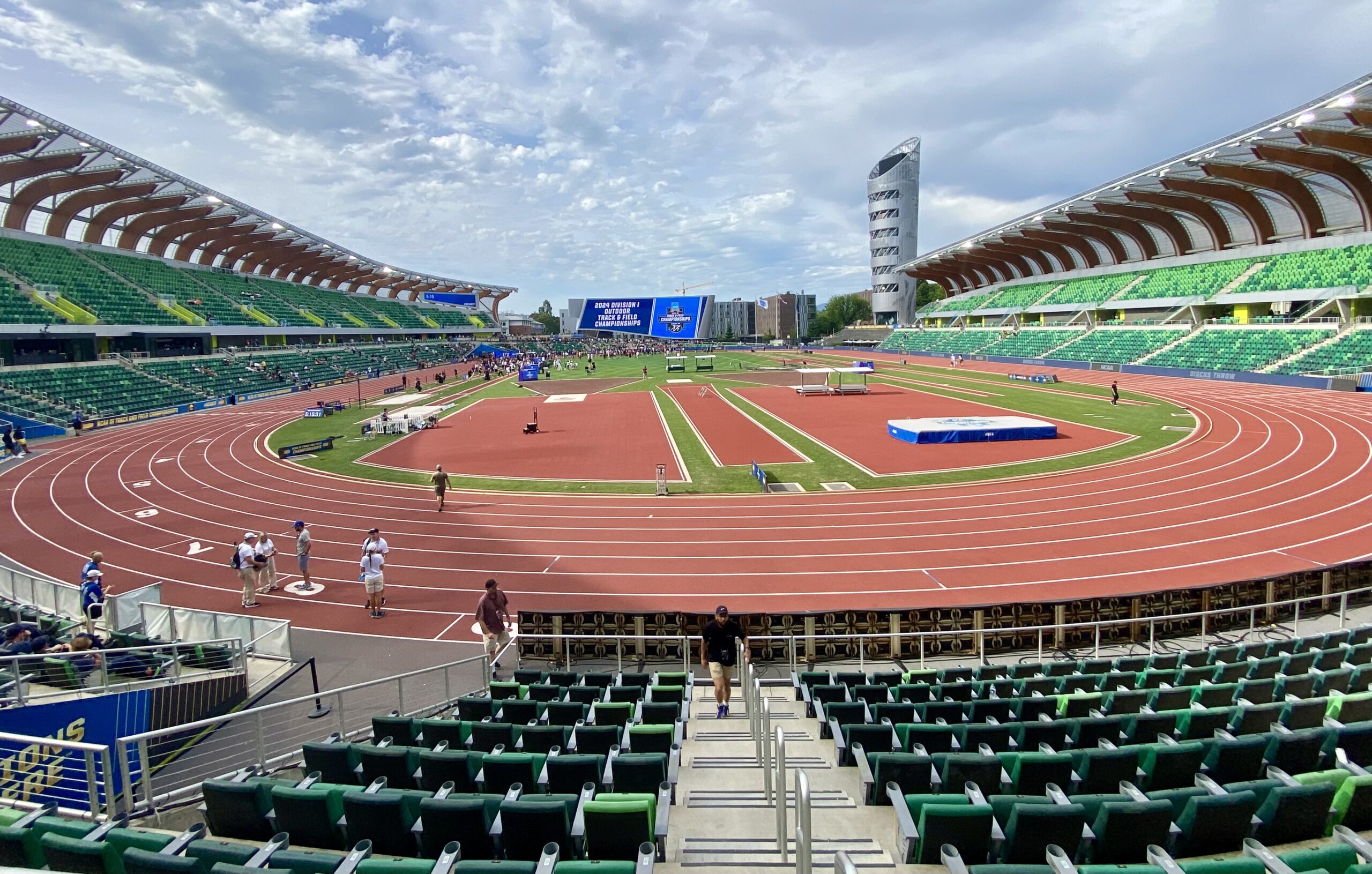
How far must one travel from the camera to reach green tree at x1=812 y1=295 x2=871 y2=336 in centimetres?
16588

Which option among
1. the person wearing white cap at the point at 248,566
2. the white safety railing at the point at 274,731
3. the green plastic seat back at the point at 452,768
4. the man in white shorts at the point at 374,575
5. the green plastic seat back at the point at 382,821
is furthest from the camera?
the person wearing white cap at the point at 248,566

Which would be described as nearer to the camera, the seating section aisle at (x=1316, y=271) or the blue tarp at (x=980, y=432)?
the blue tarp at (x=980, y=432)

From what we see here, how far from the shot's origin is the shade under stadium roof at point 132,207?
4150 cm

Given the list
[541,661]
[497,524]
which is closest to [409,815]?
[541,661]

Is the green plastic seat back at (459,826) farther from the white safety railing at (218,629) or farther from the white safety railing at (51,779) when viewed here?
the white safety railing at (218,629)

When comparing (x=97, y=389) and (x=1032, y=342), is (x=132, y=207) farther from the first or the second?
(x=1032, y=342)

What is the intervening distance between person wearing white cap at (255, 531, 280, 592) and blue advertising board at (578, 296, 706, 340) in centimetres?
11763

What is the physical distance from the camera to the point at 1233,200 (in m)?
59.9

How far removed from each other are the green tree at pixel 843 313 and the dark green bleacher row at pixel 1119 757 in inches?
6395

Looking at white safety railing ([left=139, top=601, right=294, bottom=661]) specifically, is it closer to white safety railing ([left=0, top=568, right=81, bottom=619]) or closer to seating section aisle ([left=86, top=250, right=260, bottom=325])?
white safety railing ([left=0, top=568, right=81, bottom=619])

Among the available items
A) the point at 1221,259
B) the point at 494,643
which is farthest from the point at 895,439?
the point at 1221,259

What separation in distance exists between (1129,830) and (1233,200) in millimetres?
75540

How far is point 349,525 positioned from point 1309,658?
21.6 metres

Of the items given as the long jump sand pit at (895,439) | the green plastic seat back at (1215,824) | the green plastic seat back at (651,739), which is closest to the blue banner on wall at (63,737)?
the green plastic seat back at (651,739)
